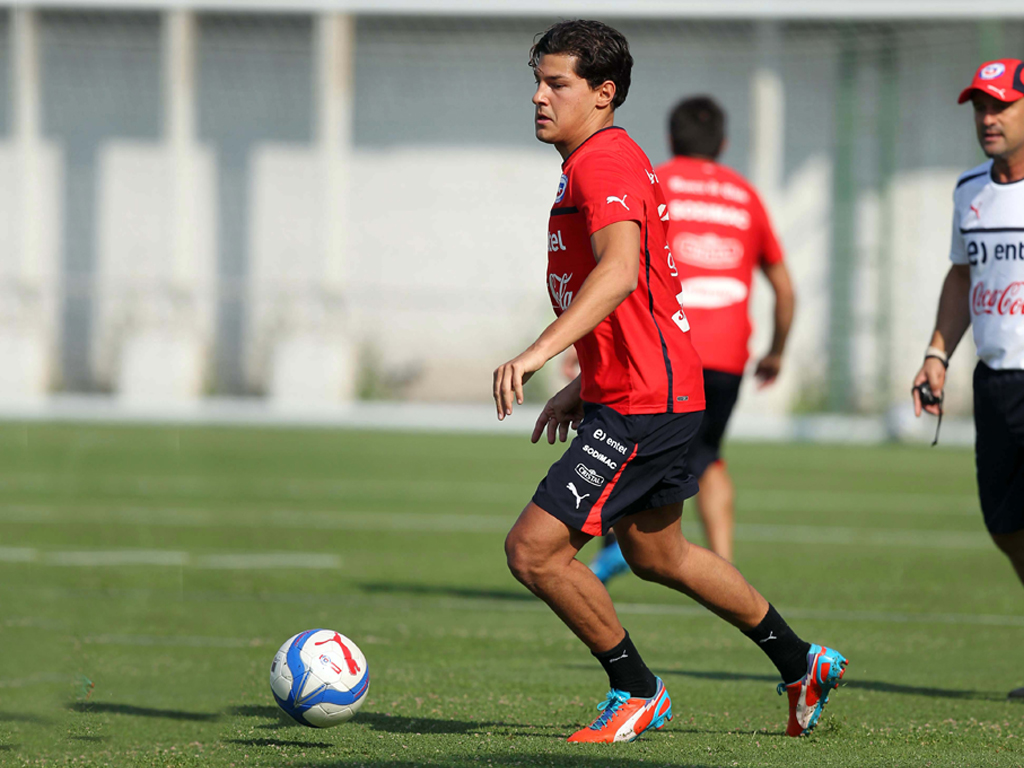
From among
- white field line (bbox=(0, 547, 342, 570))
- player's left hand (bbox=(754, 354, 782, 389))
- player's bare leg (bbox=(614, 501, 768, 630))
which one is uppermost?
player's left hand (bbox=(754, 354, 782, 389))

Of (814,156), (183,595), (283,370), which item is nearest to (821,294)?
(814,156)

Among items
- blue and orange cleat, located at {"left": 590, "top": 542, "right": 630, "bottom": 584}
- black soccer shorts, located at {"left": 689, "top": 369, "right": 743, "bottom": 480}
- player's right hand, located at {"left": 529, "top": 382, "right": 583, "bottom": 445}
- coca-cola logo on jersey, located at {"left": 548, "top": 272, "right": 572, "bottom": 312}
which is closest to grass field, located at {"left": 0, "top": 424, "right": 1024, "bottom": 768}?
blue and orange cleat, located at {"left": 590, "top": 542, "right": 630, "bottom": 584}

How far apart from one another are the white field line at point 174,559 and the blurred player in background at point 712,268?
2.27m

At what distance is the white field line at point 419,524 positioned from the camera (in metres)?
9.86

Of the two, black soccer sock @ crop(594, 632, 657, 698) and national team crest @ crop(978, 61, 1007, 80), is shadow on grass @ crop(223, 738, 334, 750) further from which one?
national team crest @ crop(978, 61, 1007, 80)

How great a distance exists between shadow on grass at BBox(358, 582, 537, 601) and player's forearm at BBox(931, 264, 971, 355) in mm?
2863

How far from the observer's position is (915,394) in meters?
5.11

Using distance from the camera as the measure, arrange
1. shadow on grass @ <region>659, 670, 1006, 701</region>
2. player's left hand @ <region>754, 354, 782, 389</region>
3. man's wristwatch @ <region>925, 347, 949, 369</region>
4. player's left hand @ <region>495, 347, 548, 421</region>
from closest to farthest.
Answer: player's left hand @ <region>495, 347, 548, 421</region> < shadow on grass @ <region>659, 670, 1006, 701</region> < man's wristwatch @ <region>925, 347, 949, 369</region> < player's left hand @ <region>754, 354, 782, 389</region>

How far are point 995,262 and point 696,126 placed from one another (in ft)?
7.73

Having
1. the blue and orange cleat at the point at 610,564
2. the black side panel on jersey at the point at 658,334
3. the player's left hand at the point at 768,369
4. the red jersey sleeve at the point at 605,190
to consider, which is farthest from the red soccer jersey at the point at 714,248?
the red jersey sleeve at the point at 605,190

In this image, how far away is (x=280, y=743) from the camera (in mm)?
4113

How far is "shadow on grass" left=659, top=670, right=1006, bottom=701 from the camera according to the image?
5008 millimetres

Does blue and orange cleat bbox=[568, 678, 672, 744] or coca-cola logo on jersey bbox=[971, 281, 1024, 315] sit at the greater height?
coca-cola logo on jersey bbox=[971, 281, 1024, 315]

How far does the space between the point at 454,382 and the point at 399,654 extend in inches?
785
